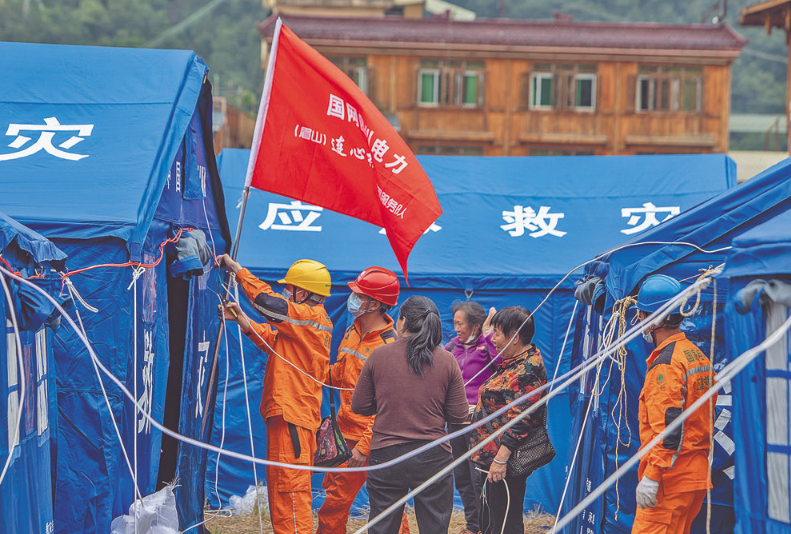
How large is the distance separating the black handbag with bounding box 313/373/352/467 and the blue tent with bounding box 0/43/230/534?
0.93m

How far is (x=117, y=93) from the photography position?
16.2ft

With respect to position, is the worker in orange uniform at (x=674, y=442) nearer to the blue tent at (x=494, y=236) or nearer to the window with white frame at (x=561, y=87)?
the blue tent at (x=494, y=236)

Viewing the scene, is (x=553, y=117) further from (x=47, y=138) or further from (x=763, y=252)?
(x=763, y=252)

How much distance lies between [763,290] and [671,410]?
4.16 feet

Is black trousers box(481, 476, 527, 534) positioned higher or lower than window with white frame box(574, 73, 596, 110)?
lower

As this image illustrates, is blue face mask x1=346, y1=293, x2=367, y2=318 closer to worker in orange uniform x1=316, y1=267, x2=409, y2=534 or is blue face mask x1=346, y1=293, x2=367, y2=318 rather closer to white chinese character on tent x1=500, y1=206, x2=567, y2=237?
worker in orange uniform x1=316, y1=267, x2=409, y2=534

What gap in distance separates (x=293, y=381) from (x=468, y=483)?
75.3 inches

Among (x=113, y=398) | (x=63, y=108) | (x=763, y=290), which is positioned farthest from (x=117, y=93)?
(x=763, y=290)

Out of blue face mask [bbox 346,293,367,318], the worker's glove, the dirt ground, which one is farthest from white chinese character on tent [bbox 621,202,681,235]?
the worker's glove

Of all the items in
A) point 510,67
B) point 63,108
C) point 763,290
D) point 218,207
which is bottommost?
point 763,290

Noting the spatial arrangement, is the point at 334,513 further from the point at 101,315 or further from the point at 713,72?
the point at 713,72

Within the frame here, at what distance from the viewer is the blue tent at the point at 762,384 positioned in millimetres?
2451

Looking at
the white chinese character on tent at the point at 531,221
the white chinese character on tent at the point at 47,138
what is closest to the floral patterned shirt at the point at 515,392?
the white chinese character on tent at the point at 47,138

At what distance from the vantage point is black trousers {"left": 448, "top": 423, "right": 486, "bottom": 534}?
5.64m
